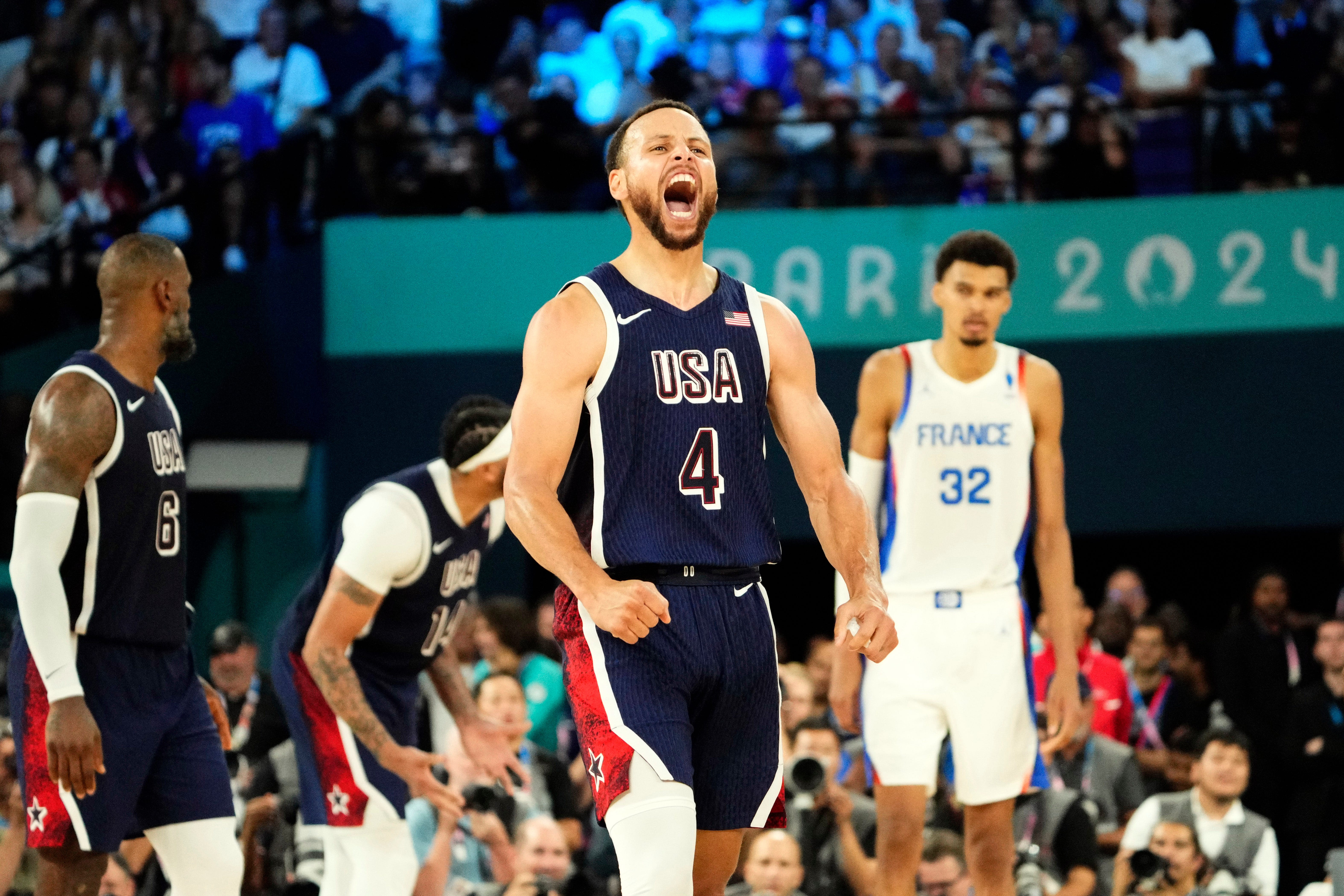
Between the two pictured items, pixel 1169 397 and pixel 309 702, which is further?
pixel 1169 397

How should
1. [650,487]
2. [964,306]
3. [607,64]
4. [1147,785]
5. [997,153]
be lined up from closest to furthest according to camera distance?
[650,487] → [964,306] → [1147,785] → [997,153] → [607,64]

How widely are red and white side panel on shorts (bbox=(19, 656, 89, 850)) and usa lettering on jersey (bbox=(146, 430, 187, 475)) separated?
620 millimetres

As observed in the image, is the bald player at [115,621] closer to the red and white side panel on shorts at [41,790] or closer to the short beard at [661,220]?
the red and white side panel on shorts at [41,790]

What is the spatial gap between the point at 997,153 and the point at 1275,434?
9.10ft

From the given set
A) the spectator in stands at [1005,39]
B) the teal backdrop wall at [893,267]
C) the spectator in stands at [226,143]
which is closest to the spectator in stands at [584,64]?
the teal backdrop wall at [893,267]

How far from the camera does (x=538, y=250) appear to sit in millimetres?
11586

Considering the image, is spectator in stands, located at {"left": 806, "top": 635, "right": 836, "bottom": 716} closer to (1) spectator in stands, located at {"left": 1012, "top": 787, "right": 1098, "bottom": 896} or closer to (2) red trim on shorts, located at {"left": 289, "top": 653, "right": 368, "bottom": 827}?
(1) spectator in stands, located at {"left": 1012, "top": 787, "right": 1098, "bottom": 896}

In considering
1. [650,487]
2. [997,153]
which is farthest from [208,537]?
[650,487]

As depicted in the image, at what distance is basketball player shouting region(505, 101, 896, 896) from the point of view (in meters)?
3.79

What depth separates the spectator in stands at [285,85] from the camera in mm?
11656

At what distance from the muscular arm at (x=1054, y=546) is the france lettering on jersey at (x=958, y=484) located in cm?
4

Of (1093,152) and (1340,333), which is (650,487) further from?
(1340,333)

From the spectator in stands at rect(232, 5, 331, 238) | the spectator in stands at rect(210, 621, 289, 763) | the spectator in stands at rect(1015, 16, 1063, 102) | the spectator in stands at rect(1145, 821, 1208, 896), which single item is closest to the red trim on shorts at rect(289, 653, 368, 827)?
the spectator in stands at rect(210, 621, 289, 763)

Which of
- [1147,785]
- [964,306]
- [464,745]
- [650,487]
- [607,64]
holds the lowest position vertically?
[1147,785]
